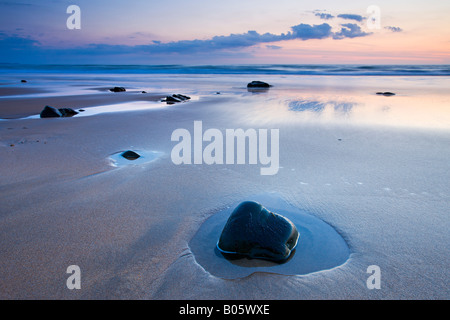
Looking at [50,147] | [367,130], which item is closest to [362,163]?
[367,130]

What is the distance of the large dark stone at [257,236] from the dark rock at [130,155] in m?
2.21

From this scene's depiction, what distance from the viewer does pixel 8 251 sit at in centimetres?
187

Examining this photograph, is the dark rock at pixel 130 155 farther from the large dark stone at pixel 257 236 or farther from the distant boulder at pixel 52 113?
the distant boulder at pixel 52 113

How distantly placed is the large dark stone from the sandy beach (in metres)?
0.15

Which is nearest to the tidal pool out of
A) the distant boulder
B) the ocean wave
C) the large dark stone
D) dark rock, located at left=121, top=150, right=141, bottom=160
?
the large dark stone

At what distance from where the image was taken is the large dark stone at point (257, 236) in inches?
72.9

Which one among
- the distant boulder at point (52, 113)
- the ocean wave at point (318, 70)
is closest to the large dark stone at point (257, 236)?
the distant boulder at point (52, 113)

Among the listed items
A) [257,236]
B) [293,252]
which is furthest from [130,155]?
[293,252]

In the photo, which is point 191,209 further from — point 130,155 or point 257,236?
point 130,155

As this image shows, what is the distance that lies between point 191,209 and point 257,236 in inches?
31.7

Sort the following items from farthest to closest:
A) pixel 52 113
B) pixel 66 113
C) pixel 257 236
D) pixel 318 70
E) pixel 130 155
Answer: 1. pixel 318 70
2. pixel 66 113
3. pixel 52 113
4. pixel 130 155
5. pixel 257 236

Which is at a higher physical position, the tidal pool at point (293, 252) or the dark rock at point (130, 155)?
the dark rock at point (130, 155)

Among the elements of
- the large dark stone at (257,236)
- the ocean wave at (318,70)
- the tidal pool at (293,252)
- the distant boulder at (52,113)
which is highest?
the ocean wave at (318,70)

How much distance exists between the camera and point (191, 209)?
2492mm
